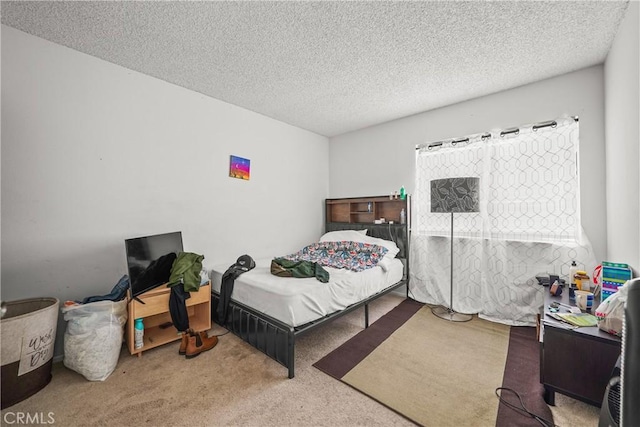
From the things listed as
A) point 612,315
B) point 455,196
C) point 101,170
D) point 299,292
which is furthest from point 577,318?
point 101,170

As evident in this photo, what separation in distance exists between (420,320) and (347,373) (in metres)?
1.37

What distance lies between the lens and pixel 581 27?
1964mm

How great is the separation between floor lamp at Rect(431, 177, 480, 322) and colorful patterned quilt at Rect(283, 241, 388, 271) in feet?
2.97

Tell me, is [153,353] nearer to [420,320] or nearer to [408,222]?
[420,320]

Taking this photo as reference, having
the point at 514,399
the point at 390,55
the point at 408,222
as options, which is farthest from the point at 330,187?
the point at 514,399

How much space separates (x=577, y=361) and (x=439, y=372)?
0.86 m

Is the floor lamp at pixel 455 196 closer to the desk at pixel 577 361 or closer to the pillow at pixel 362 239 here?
the pillow at pixel 362 239

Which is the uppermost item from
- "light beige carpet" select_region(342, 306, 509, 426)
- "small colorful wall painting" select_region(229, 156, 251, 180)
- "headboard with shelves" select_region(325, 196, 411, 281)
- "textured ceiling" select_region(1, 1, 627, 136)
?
"textured ceiling" select_region(1, 1, 627, 136)

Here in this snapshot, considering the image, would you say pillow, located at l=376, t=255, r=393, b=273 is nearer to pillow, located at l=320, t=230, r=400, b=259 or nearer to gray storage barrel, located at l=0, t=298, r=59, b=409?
pillow, located at l=320, t=230, r=400, b=259

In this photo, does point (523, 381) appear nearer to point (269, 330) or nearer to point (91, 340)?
point (269, 330)

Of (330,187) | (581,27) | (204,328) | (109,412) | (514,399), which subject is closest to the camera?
(109,412)

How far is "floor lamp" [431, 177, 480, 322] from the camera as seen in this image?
262 centimetres

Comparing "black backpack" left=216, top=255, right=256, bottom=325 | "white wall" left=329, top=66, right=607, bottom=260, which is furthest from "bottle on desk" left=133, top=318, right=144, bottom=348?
"white wall" left=329, top=66, right=607, bottom=260

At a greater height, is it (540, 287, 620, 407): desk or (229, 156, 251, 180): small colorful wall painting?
(229, 156, 251, 180): small colorful wall painting
